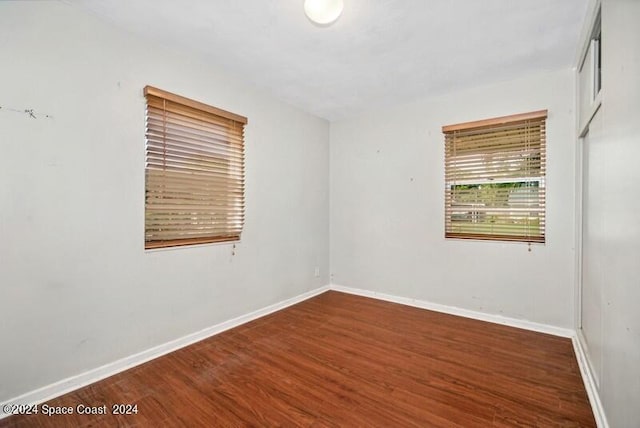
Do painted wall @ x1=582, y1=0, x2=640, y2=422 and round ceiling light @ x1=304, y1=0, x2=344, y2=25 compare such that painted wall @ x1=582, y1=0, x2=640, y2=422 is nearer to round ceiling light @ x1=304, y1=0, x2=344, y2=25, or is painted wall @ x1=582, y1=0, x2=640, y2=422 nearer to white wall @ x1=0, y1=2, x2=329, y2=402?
round ceiling light @ x1=304, y1=0, x2=344, y2=25

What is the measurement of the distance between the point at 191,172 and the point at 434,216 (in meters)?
2.70

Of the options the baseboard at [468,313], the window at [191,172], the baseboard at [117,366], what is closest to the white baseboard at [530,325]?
the baseboard at [468,313]

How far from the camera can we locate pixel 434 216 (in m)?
3.47

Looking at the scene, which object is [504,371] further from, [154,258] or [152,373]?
[154,258]

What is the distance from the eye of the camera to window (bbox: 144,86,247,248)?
2.36m

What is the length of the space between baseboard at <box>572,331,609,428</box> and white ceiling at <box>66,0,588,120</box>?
2.44 meters

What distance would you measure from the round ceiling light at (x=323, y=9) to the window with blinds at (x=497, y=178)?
2057mm

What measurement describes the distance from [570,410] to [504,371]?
1.45 feet

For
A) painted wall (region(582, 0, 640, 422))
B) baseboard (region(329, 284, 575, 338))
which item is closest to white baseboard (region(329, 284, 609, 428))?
baseboard (region(329, 284, 575, 338))

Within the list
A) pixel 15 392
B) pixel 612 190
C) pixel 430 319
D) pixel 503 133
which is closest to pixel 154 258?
pixel 15 392

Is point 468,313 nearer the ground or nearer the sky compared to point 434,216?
nearer the ground

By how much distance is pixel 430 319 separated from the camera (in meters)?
3.18

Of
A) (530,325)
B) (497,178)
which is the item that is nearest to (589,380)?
(530,325)

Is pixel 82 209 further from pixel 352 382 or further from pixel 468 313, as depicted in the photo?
pixel 468 313
